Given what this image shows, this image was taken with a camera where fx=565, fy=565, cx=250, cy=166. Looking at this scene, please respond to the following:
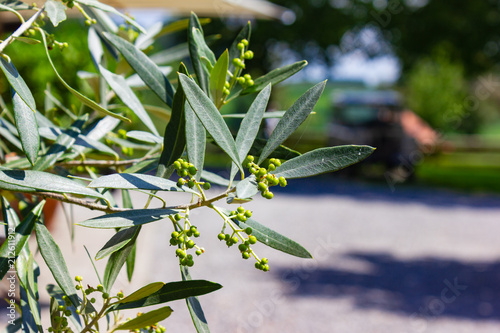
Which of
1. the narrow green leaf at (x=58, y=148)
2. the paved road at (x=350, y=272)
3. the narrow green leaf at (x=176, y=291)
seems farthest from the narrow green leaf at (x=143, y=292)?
the paved road at (x=350, y=272)

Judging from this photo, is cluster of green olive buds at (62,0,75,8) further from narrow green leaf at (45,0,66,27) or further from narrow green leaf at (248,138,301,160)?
narrow green leaf at (248,138,301,160)

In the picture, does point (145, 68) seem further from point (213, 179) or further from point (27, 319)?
point (27, 319)

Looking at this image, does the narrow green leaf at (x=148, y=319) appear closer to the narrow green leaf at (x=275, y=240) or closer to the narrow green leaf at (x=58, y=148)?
the narrow green leaf at (x=275, y=240)

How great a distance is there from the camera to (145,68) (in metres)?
0.76

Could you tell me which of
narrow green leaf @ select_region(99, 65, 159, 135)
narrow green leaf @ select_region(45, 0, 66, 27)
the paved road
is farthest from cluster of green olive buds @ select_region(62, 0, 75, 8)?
the paved road

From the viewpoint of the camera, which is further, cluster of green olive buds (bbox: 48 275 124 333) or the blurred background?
the blurred background

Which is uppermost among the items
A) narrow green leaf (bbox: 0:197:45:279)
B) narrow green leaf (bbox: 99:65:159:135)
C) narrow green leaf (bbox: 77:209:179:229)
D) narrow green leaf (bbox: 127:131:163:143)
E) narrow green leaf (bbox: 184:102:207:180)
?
narrow green leaf (bbox: 99:65:159:135)

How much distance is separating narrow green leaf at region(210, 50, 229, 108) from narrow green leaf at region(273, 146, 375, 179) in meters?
0.15

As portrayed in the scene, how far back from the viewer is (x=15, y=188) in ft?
2.11

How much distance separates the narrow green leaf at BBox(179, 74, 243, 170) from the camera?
1.94 feet

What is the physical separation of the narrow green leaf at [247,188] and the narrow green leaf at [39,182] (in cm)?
16

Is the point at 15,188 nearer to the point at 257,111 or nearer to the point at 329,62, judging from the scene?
the point at 257,111

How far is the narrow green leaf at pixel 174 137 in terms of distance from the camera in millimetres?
678

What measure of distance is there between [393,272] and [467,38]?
1151 cm
